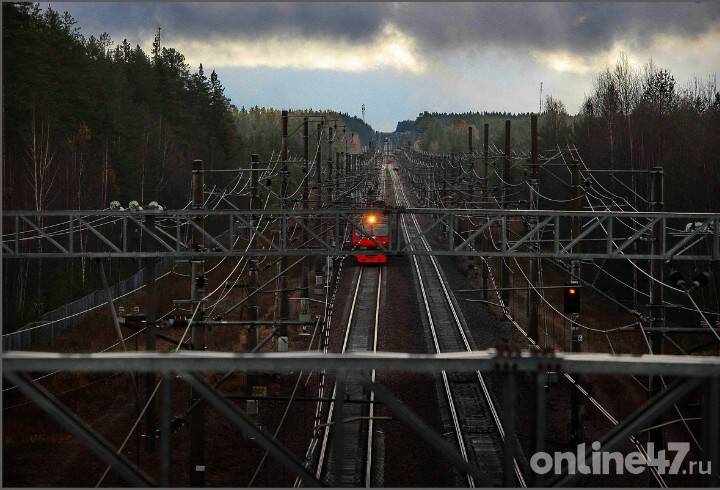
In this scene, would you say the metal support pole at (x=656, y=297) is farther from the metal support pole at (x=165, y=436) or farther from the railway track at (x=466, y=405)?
the metal support pole at (x=165, y=436)

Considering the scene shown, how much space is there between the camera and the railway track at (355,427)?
15.9 m

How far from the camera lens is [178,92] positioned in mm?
61750

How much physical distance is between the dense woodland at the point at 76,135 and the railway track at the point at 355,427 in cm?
717

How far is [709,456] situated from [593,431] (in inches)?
541

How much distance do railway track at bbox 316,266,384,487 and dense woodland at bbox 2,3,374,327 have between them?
7.17 m

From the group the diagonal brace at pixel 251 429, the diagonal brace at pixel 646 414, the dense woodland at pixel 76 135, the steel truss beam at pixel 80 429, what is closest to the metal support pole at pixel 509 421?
the diagonal brace at pixel 646 414

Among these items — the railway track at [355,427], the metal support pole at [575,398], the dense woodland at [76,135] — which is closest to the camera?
the railway track at [355,427]

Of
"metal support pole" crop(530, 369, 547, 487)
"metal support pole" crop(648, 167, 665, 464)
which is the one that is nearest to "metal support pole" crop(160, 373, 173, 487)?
"metal support pole" crop(530, 369, 547, 487)

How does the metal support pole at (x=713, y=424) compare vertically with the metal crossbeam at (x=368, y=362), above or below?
below

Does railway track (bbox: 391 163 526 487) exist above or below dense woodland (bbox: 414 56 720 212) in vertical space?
below

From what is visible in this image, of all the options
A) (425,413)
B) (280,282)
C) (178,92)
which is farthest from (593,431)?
(178,92)

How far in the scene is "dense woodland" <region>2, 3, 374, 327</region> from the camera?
32.2 meters

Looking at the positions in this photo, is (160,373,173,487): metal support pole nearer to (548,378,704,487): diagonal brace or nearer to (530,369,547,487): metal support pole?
(530,369,547,487): metal support pole

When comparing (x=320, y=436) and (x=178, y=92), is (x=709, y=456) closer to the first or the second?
(x=320, y=436)
